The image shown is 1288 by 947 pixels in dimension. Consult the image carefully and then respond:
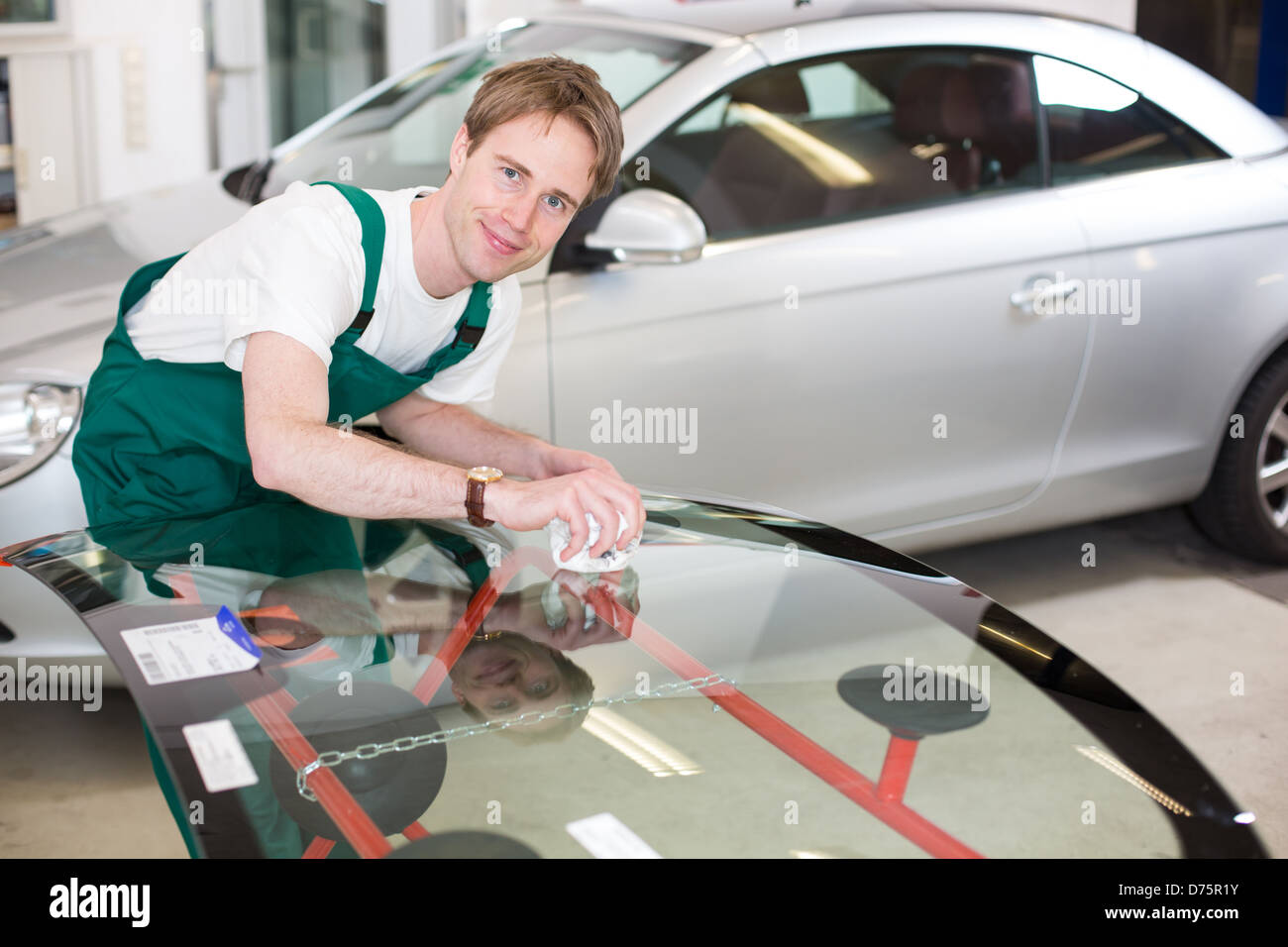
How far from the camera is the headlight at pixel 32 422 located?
1850mm

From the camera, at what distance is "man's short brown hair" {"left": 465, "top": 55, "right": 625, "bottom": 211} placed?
4.86 feet

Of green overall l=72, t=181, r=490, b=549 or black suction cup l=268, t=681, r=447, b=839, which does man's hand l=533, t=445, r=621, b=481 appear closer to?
green overall l=72, t=181, r=490, b=549

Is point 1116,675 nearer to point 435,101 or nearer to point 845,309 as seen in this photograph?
point 845,309

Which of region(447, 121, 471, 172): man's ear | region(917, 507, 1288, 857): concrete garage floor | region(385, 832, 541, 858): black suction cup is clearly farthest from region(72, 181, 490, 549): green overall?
region(917, 507, 1288, 857): concrete garage floor

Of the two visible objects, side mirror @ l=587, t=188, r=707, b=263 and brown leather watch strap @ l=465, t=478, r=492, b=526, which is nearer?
brown leather watch strap @ l=465, t=478, r=492, b=526

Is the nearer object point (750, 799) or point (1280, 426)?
point (750, 799)

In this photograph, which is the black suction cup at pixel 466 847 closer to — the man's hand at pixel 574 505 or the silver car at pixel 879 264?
the man's hand at pixel 574 505

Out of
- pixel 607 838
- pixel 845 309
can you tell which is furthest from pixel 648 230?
pixel 607 838

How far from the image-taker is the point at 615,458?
221cm

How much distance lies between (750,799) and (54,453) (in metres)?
1.38

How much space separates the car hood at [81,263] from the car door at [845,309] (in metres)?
0.73
